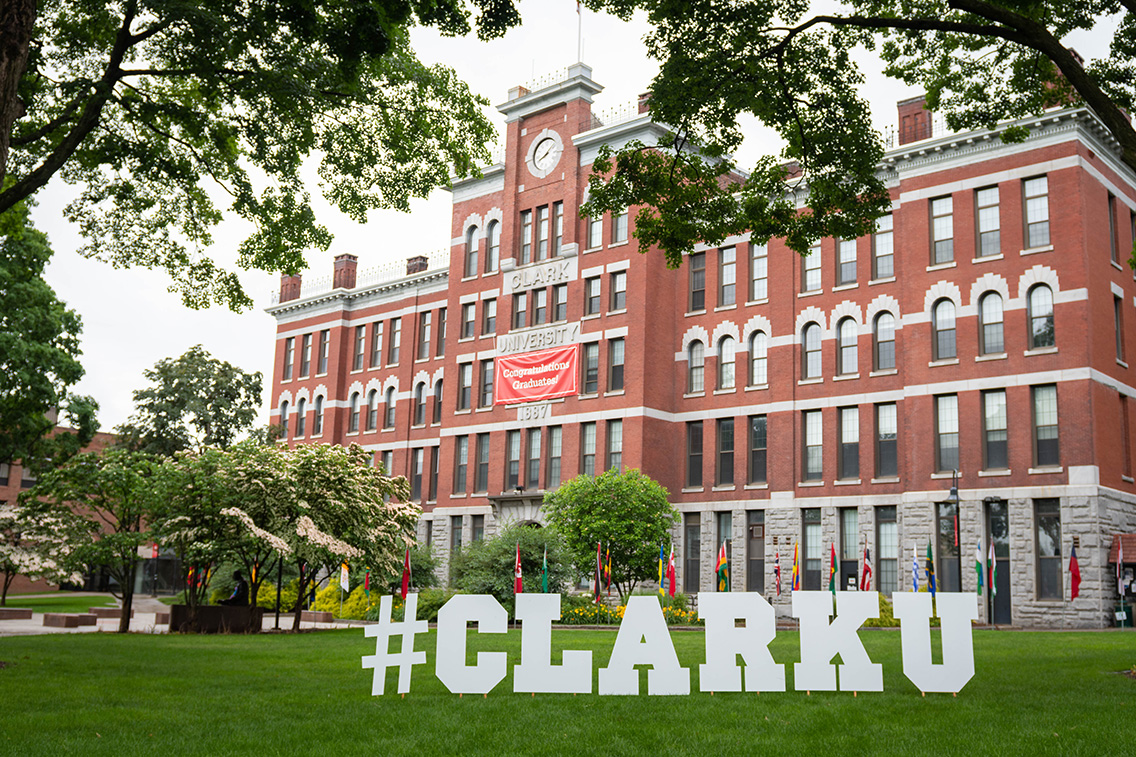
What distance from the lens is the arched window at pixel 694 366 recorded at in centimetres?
4253

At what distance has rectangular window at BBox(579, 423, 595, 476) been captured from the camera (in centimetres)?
4281

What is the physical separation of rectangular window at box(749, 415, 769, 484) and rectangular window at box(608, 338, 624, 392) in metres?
5.67

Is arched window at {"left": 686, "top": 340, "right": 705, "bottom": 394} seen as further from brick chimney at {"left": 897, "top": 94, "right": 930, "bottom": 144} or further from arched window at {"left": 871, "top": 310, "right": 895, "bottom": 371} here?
brick chimney at {"left": 897, "top": 94, "right": 930, "bottom": 144}

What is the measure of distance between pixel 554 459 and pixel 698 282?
9.74 m

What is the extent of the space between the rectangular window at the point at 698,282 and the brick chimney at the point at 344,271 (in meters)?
24.3

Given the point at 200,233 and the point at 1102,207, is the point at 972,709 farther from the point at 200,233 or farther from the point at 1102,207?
the point at 1102,207

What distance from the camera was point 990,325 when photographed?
3447 centimetres

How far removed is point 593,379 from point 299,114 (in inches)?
1054

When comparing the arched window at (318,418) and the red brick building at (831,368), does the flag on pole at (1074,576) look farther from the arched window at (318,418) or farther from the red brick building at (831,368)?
the arched window at (318,418)

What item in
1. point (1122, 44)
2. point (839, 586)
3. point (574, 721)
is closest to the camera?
point (574, 721)

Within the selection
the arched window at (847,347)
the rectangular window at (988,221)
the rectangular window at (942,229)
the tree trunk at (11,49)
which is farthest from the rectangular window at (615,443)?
the tree trunk at (11,49)

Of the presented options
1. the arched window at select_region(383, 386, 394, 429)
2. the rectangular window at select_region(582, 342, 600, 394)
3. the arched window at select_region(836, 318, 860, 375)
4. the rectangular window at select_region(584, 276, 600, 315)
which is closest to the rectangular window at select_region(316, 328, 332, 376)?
the arched window at select_region(383, 386, 394, 429)

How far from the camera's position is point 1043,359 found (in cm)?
3278

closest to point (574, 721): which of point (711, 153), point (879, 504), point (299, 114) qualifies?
point (711, 153)
